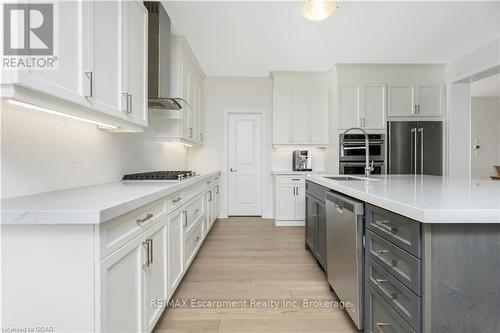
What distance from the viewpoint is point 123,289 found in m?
1.14

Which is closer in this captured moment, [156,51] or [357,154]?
[156,51]

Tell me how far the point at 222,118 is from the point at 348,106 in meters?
2.32

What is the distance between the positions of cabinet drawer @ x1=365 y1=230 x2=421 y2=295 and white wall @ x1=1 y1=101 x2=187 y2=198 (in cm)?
187

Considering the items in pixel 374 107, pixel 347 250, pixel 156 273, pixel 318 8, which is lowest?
pixel 156 273

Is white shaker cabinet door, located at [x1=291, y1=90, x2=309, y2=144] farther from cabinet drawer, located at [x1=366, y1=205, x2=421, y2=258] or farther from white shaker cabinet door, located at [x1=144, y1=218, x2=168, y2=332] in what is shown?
white shaker cabinet door, located at [x1=144, y1=218, x2=168, y2=332]

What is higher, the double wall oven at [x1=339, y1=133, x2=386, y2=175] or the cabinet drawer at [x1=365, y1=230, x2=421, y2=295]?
the double wall oven at [x1=339, y1=133, x2=386, y2=175]

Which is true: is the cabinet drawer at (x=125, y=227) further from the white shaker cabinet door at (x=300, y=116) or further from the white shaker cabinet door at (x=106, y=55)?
the white shaker cabinet door at (x=300, y=116)

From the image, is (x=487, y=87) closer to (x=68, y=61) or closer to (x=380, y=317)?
(x=380, y=317)

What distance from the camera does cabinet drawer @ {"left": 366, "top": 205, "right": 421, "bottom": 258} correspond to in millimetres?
1015

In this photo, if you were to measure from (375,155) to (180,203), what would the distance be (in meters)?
3.41

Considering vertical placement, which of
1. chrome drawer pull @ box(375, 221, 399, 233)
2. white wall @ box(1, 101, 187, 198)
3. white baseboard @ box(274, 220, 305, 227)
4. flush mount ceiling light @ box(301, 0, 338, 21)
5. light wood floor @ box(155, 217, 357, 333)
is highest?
flush mount ceiling light @ box(301, 0, 338, 21)

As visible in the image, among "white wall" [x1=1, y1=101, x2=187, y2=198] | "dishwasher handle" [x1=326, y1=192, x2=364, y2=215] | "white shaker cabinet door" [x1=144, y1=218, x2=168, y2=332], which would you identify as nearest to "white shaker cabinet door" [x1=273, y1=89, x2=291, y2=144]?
"dishwasher handle" [x1=326, y1=192, x2=364, y2=215]

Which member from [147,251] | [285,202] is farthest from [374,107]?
[147,251]

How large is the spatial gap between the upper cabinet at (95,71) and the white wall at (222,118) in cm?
282
